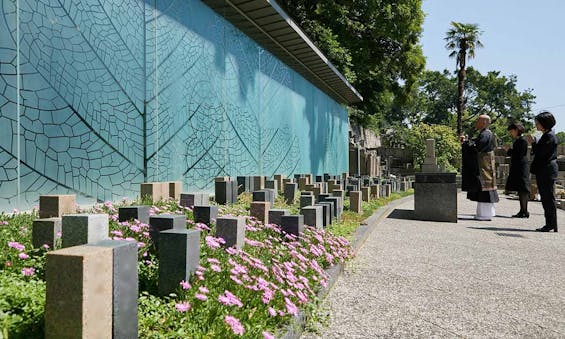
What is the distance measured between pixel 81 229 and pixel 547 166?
8538mm

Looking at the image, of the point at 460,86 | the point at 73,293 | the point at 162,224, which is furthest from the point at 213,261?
the point at 460,86

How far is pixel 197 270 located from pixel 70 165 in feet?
11.5

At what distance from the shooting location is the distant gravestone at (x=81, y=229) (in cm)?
235

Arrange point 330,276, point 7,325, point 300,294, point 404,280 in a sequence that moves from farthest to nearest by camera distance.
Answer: point 404,280, point 330,276, point 300,294, point 7,325

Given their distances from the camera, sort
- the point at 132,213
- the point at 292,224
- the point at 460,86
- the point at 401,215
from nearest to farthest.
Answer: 1. the point at 132,213
2. the point at 292,224
3. the point at 401,215
4. the point at 460,86

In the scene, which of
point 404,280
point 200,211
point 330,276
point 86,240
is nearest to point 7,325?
point 86,240

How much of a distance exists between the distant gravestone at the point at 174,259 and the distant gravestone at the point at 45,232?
3.09 feet

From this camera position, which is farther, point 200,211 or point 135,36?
point 135,36

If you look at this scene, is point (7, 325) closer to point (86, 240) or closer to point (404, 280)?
point (86, 240)

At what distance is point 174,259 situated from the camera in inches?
91.2

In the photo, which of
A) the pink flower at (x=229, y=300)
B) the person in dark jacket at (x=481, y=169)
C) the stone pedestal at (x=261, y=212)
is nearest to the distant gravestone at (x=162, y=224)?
the pink flower at (x=229, y=300)

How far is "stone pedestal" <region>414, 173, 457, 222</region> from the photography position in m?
8.87

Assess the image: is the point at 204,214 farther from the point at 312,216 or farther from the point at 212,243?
the point at 312,216

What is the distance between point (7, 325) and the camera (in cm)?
168
